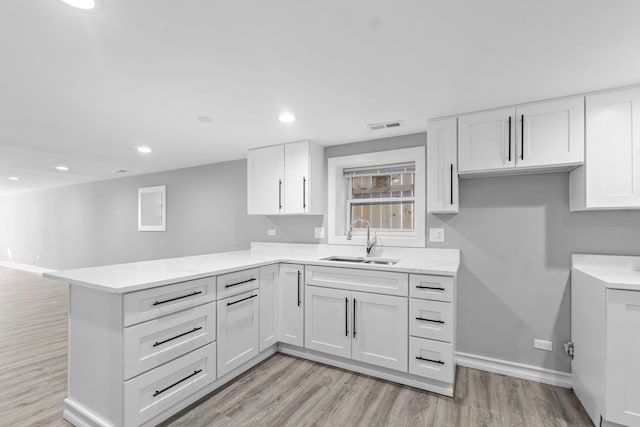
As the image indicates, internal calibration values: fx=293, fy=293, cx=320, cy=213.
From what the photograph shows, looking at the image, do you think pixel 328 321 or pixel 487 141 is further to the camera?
pixel 328 321

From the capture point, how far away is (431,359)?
85.0 inches

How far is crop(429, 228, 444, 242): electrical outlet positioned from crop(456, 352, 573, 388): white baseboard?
1034mm

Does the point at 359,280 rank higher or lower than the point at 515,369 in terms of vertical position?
higher

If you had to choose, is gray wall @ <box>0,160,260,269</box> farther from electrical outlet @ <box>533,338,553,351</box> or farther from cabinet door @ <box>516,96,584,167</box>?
electrical outlet @ <box>533,338,553,351</box>

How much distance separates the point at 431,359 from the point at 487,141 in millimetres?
1727

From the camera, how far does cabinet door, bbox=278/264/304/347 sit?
2699mm

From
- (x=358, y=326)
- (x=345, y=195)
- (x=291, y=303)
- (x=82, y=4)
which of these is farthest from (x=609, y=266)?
→ (x=82, y=4)

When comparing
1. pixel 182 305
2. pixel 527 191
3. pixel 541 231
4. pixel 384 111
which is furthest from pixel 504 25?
pixel 182 305

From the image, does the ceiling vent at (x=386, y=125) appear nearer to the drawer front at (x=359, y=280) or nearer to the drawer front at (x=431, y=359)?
the drawer front at (x=359, y=280)

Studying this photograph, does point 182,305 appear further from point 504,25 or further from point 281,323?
point 504,25

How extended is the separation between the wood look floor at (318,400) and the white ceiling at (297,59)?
2.12 metres

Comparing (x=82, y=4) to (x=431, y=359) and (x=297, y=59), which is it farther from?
(x=431, y=359)

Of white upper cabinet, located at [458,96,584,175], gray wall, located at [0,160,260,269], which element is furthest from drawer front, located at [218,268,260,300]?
white upper cabinet, located at [458,96,584,175]

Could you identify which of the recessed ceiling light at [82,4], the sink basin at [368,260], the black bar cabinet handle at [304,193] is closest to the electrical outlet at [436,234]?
the sink basin at [368,260]
